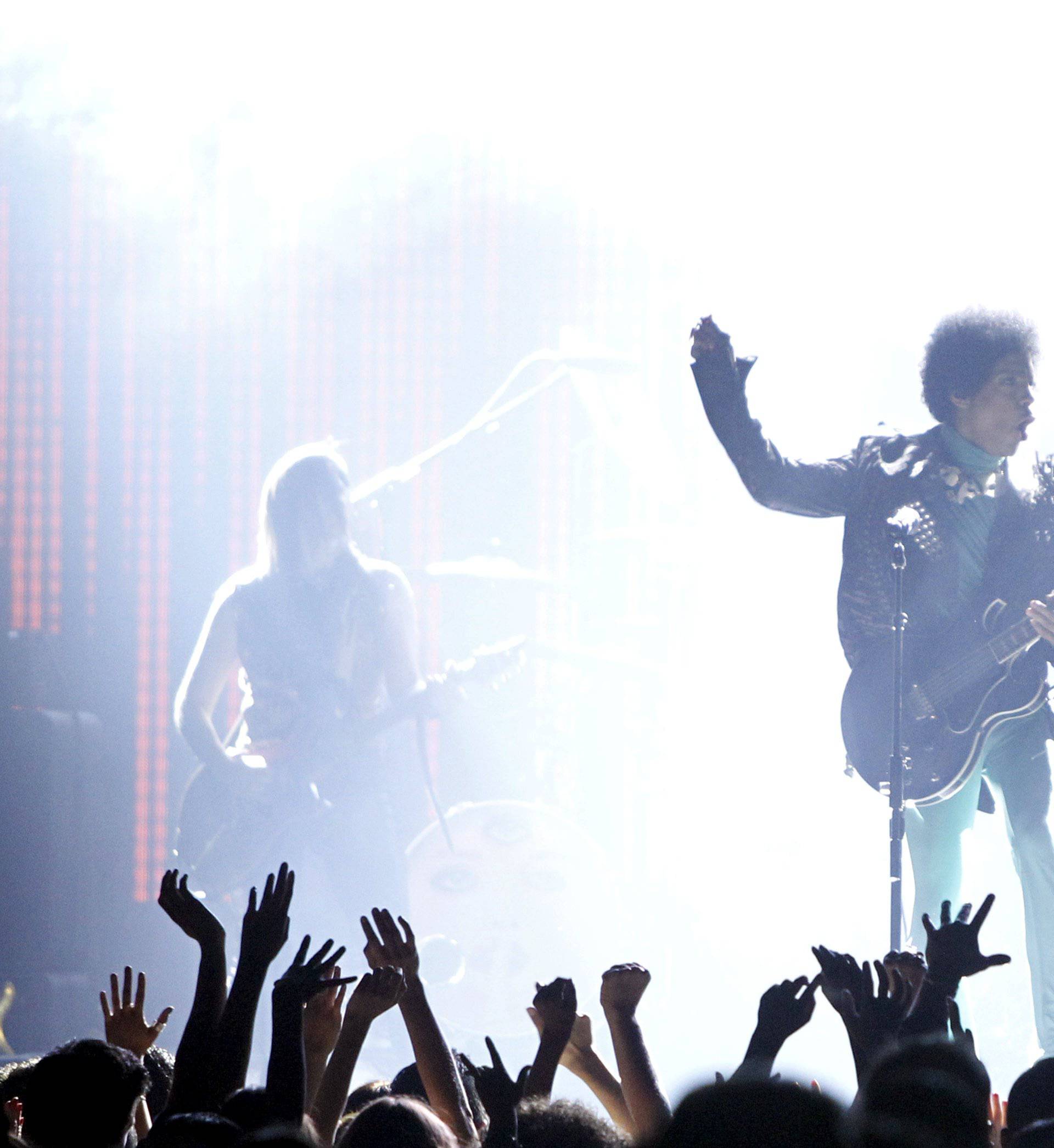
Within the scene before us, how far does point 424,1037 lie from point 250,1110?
42 centimetres

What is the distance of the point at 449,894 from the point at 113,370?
4.35 m

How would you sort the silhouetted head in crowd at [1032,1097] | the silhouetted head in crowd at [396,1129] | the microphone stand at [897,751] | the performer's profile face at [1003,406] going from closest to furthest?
1. the silhouetted head in crowd at [396,1129]
2. the silhouetted head in crowd at [1032,1097]
3. the microphone stand at [897,751]
4. the performer's profile face at [1003,406]

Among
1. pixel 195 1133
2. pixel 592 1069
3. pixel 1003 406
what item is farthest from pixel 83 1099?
pixel 1003 406

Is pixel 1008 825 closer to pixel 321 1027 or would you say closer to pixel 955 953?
pixel 955 953

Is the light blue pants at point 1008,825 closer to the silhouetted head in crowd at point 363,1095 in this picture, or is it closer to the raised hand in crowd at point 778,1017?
the raised hand in crowd at point 778,1017

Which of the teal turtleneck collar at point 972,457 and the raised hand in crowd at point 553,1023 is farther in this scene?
the teal turtleneck collar at point 972,457

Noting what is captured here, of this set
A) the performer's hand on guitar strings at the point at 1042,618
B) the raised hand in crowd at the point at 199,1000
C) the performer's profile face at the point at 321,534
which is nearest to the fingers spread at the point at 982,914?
the raised hand in crowd at the point at 199,1000

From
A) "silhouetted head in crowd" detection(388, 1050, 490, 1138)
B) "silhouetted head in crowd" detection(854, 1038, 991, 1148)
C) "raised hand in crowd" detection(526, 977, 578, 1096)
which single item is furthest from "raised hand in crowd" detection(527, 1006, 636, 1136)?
"silhouetted head in crowd" detection(854, 1038, 991, 1148)

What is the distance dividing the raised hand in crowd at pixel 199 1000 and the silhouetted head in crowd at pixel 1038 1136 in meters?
1.08

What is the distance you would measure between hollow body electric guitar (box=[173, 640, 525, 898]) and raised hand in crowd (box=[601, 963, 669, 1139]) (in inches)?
254

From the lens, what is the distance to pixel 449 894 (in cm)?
887

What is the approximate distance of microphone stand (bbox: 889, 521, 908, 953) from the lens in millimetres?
3688

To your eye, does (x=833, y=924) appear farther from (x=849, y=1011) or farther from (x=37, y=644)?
(x=849, y=1011)

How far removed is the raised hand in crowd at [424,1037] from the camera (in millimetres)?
2158
